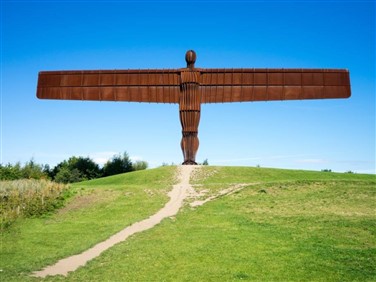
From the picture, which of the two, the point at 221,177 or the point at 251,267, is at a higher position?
the point at 221,177

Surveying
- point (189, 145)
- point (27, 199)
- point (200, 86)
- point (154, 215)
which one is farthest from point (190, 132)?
point (27, 199)

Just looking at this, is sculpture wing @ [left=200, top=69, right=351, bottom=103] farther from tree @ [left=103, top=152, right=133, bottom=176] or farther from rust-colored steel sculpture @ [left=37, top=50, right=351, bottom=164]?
tree @ [left=103, top=152, right=133, bottom=176]

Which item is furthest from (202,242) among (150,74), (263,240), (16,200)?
(150,74)

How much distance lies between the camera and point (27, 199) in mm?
23625

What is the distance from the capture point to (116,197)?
25.0 metres

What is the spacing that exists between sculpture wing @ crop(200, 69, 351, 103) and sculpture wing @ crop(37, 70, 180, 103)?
2956mm

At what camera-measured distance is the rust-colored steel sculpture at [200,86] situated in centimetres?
3183

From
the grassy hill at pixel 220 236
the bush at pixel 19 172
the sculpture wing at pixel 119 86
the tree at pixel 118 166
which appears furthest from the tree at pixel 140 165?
the grassy hill at pixel 220 236

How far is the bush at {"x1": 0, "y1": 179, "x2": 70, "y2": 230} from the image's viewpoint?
2148 centimetres

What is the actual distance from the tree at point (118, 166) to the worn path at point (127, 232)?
1890cm

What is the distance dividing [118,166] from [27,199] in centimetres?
2428

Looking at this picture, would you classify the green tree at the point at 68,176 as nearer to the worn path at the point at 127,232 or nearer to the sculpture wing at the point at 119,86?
the sculpture wing at the point at 119,86

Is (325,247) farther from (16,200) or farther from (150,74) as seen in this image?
(150,74)

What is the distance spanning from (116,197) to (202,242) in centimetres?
1124
